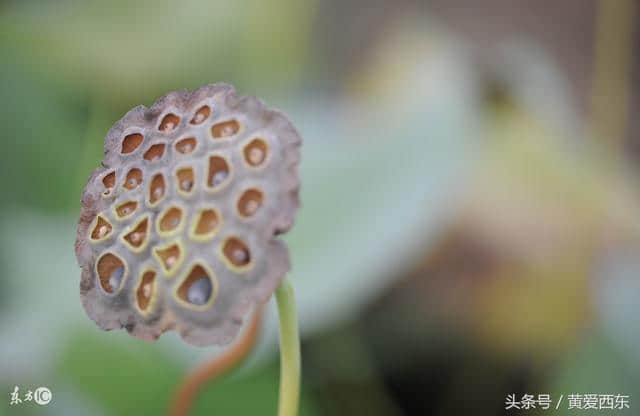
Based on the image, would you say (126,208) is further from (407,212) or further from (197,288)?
(407,212)

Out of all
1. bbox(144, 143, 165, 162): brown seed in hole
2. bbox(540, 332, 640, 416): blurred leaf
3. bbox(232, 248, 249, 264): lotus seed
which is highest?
bbox(144, 143, 165, 162): brown seed in hole

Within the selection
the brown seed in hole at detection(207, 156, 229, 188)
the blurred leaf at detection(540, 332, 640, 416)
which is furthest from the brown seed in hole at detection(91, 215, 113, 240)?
the blurred leaf at detection(540, 332, 640, 416)

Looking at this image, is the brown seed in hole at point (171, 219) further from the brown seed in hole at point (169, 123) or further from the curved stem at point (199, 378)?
the curved stem at point (199, 378)

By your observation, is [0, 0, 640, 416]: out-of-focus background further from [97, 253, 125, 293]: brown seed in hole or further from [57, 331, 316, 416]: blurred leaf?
[97, 253, 125, 293]: brown seed in hole

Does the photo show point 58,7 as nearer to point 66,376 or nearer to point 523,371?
point 66,376

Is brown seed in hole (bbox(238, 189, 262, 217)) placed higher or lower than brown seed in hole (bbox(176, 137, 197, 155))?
lower

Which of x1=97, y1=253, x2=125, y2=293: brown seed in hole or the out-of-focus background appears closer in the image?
x1=97, y1=253, x2=125, y2=293: brown seed in hole

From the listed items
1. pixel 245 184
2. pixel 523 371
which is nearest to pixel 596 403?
pixel 523 371
